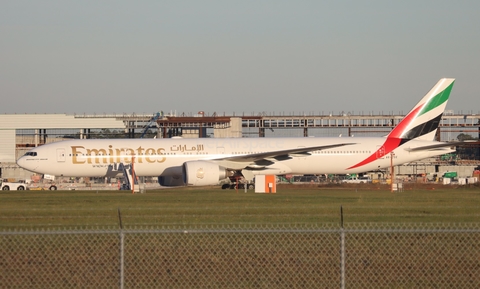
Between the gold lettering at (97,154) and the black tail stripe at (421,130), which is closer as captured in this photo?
the gold lettering at (97,154)

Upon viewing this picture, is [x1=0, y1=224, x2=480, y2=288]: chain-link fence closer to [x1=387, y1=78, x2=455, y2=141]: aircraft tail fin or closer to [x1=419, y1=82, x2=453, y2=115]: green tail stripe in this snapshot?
[x1=387, y1=78, x2=455, y2=141]: aircraft tail fin

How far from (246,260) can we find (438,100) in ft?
124

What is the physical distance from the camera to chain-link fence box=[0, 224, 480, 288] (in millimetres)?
10875

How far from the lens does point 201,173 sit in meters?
39.6

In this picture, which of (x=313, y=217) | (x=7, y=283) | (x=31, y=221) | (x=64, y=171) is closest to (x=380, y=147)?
(x=64, y=171)

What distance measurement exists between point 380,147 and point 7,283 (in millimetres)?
37498

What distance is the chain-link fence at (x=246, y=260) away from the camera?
35.7 feet

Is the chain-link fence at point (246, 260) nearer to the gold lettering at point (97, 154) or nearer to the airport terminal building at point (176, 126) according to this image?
the gold lettering at point (97, 154)

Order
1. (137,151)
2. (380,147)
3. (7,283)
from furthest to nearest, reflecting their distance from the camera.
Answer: (380,147) < (137,151) < (7,283)

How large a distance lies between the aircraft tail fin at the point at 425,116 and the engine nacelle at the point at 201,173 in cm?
1334

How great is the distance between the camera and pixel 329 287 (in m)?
10.8

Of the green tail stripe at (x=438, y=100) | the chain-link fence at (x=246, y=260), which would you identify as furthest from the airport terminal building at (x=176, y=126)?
the chain-link fence at (x=246, y=260)

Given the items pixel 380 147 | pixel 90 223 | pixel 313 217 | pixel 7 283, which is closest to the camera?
pixel 7 283

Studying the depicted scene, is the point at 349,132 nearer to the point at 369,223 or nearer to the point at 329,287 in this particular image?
the point at 369,223
